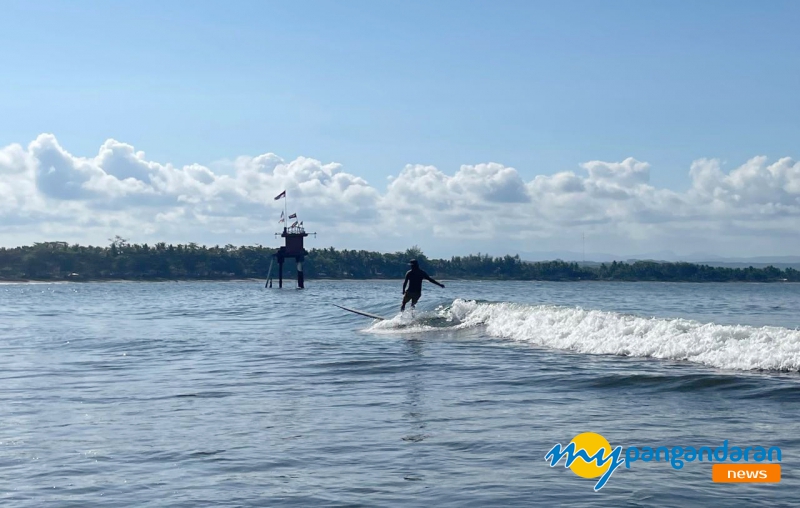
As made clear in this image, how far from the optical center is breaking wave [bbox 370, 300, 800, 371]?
1559 centimetres

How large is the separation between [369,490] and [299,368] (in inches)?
370

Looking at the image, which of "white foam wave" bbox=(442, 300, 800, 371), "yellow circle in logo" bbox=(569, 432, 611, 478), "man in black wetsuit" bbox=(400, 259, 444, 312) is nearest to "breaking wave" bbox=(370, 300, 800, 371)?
"white foam wave" bbox=(442, 300, 800, 371)

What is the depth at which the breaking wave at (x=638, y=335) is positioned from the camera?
614 inches

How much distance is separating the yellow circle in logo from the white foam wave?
7073 millimetres

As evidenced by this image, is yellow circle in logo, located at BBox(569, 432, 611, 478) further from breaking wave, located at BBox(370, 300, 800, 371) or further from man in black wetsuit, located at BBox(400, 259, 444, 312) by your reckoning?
man in black wetsuit, located at BBox(400, 259, 444, 312)

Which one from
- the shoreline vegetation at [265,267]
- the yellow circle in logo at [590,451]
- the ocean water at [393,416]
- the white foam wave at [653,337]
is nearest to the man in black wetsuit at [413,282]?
the white foam wave at [653,337]

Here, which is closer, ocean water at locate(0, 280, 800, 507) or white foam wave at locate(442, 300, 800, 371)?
ocean water at locate(0, 280, 800, 507)

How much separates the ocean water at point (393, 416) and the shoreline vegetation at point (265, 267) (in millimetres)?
130906

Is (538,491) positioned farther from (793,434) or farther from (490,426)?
(793,434)

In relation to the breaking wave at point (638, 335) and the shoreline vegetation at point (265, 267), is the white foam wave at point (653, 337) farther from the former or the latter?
the shoreline vegetation at point (265, 267)

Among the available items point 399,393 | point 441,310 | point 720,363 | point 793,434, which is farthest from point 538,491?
point 441,310

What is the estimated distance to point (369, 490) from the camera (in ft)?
24.9

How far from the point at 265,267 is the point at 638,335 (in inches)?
5482

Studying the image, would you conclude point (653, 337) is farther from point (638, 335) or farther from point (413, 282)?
point (413, 282)
